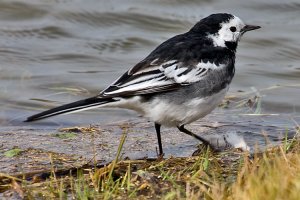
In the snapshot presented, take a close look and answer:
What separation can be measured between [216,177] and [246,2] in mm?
8234

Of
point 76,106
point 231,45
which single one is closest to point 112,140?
point 76,106

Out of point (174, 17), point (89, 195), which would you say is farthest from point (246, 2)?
point (89, 195)

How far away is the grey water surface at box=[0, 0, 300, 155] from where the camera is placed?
9.63 metres

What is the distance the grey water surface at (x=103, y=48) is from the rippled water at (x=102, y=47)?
1 centimetres

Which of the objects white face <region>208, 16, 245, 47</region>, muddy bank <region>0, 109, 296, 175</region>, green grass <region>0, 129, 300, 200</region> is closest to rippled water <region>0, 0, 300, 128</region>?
muddy bank <region>0, 109, 296, 175</region>

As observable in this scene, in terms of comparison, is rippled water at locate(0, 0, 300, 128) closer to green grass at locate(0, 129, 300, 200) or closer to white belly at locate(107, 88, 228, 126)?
white belly at locate(107, 88, 228, 126)

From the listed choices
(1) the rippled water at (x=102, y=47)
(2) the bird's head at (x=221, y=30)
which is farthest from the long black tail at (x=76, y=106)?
(1) the rippled water at (x=102, y=47)

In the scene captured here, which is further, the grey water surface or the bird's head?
the grey water surface

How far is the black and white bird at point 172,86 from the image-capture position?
6.50 meters

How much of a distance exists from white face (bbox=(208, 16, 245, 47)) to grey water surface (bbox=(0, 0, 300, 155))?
1354 millimetres

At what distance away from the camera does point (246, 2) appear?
13.4 meters

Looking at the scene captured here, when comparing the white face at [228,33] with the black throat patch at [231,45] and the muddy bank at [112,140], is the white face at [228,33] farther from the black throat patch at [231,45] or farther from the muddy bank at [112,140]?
the muddy bank at [112,140]

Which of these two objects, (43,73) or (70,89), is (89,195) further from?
(43,73)

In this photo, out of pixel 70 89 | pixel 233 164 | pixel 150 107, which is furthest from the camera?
pixel 70 89
